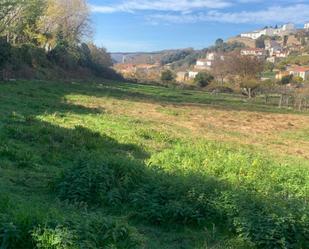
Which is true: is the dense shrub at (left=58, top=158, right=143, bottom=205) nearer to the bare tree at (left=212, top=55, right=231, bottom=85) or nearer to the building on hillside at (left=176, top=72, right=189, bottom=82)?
the bare tree at (left=212, top=55, right=231, bottom=85)

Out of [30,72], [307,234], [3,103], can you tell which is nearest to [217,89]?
[30,72]

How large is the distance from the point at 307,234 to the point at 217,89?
2764 inches

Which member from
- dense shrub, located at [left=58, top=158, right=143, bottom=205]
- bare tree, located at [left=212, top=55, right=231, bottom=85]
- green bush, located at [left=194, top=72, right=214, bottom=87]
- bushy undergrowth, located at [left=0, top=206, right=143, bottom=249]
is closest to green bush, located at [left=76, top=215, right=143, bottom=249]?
bushy undergrowth, located at [left=0, top=206, right=143, bottom=249]

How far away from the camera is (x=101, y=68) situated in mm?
71812

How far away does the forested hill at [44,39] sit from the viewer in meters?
38.3

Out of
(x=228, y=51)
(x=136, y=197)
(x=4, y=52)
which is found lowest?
(x=136, y=197)

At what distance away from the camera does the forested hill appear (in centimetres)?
3831

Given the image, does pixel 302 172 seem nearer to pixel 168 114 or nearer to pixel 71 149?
pixel 71 149

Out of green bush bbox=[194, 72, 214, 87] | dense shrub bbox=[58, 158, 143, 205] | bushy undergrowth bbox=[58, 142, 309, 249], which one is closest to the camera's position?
bushy undergrowth bbox=[58, 142, 309, 249]

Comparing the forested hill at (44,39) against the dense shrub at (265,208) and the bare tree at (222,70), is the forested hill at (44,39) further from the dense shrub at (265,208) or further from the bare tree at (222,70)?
the dense shrub at (265,208)

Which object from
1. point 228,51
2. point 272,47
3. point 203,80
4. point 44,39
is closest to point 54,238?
point 44,39

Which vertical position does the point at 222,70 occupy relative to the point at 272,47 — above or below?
below

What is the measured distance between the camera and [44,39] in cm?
5247

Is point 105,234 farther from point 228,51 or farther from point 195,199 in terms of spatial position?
point 228,51
